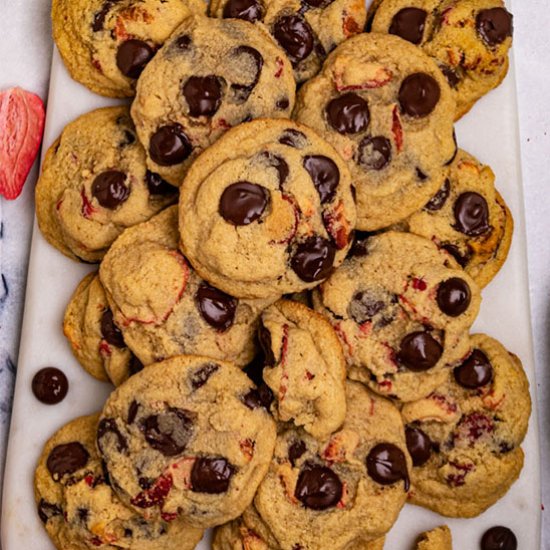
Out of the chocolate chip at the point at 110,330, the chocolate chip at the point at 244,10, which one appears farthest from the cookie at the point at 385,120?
the chocolate chip at the point at 110,330

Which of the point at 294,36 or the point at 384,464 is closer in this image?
the point at 384,464

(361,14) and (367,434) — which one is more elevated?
(361,14)

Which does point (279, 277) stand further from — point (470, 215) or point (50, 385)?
point (50, 385)

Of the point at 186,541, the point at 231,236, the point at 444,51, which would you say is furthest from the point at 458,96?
the point at 186,541

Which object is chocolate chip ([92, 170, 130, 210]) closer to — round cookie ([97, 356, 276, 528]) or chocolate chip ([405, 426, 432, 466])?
round cookie ([97, 356, 276, 528])

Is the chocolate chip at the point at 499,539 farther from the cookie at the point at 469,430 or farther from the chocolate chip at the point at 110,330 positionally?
the chocolate chip at the point at 110,330

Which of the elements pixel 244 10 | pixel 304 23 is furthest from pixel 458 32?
pixel 244 10

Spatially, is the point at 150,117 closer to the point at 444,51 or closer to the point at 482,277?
the point at 444,51
